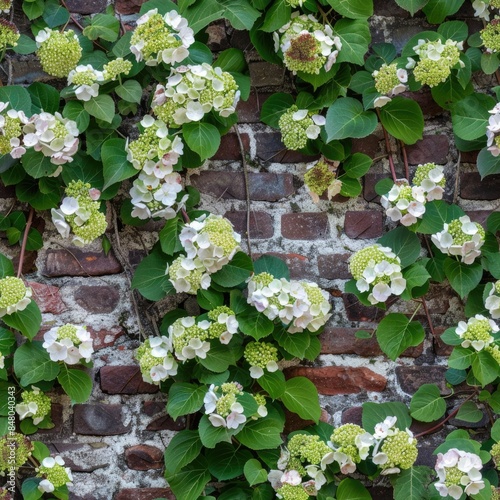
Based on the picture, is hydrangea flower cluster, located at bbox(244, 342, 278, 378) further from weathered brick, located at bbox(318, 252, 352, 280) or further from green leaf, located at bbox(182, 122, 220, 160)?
green leaf, located at bbox(182, 122, 220, 160)

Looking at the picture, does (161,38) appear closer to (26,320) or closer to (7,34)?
(7,34)

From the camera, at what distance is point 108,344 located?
194cm

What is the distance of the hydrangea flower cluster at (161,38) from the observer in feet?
5.89

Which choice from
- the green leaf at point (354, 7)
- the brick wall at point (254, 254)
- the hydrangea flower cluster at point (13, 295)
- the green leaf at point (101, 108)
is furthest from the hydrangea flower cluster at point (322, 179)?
the hydrangea flower cluster at point (13, 295)

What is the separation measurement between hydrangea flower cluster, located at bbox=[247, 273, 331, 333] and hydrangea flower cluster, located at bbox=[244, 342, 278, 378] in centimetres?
7

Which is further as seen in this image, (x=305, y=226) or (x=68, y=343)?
(x=305, y=226)

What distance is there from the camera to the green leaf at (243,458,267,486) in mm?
1806

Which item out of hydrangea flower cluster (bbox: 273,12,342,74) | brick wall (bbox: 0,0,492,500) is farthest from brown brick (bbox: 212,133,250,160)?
hydrangea flower cluster (bbox: 273,12,342,74)

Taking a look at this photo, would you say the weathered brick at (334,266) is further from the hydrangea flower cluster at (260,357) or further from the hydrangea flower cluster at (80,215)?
the hydrangea flower cluster at (80,215)

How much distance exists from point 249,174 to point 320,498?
80 cm

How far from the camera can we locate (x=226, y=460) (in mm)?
1878

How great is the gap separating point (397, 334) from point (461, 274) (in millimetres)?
212

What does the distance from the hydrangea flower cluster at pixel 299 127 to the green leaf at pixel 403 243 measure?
303mm

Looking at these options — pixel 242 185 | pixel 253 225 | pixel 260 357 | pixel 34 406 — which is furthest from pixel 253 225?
pixel 34 406
